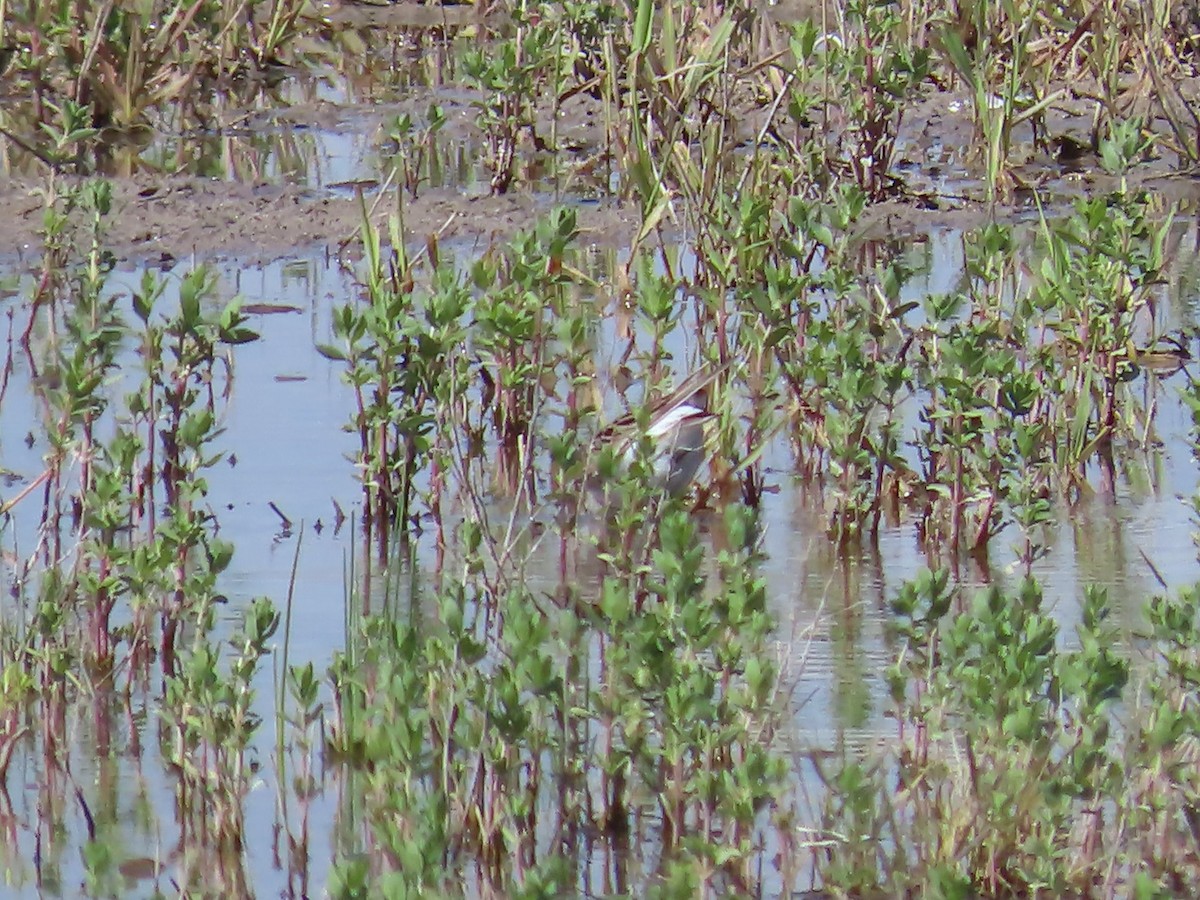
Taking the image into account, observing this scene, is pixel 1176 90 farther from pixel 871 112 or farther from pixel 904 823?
pixel 904 823

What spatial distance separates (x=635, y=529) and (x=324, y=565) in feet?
3.02

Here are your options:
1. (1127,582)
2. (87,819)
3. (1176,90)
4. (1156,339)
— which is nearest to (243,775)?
(87,819)

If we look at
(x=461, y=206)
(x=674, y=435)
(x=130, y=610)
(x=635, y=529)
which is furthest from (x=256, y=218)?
(x=635, y=529)

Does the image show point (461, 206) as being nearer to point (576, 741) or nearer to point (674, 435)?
point (674, 435)

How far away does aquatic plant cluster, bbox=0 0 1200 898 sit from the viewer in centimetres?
343

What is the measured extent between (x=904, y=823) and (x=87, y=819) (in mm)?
1268

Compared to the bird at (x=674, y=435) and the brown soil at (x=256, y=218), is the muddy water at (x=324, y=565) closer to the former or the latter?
the bird at (x=674, y=435)

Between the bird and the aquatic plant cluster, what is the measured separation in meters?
0.02

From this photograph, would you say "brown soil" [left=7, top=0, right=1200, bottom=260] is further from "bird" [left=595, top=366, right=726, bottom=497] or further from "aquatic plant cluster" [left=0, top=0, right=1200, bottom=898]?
"bird" [left=595, top=366, right=726, bottom=497]

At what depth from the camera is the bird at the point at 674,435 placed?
16.4 ft

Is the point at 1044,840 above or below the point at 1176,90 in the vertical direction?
below

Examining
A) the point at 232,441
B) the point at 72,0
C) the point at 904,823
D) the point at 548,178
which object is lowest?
the point at 904,823

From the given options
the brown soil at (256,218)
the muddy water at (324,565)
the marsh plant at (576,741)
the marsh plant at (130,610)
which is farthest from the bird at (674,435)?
the brown soil at (256,218)

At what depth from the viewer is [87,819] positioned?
3.73 metres
